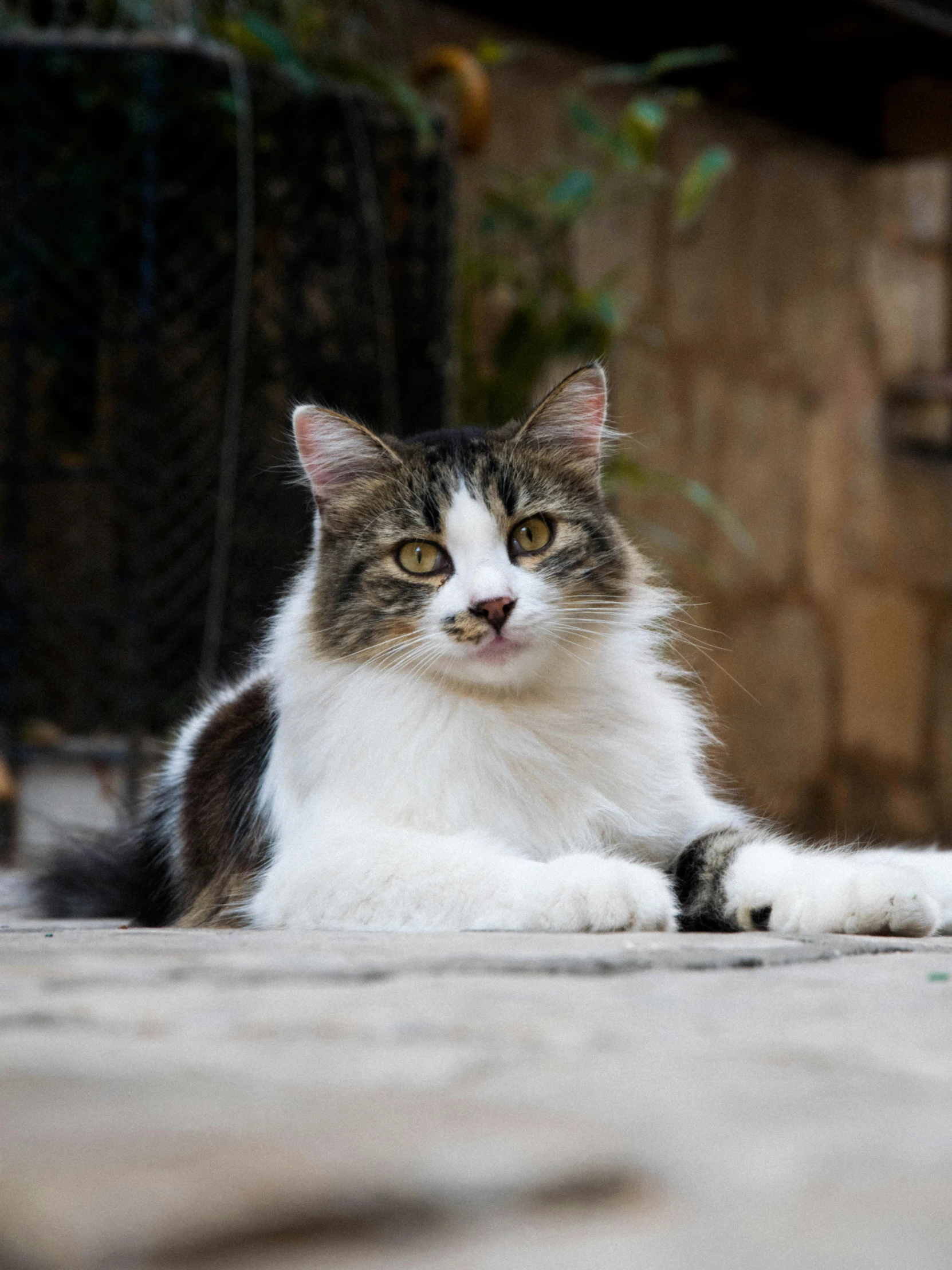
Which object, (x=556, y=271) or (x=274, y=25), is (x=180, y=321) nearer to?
(x=274, y=25)

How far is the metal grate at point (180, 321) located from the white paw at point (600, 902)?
1848 mm

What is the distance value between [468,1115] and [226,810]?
5.69ft

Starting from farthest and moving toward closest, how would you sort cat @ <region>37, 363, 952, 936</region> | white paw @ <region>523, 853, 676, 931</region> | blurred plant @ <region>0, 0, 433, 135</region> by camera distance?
blurred plant @ <region>0, 0, 433, 135</region>, cat @ <region>37, 363, 952, 936</region>, white paw @ <region>523, 853, 676, 931</region>

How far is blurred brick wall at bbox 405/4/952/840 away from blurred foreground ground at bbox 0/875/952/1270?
164 inches

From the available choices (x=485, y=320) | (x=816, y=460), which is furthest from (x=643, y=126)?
(x=816, y=460)

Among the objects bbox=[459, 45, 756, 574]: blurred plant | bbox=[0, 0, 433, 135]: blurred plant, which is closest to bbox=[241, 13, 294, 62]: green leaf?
bbox=[0, 0, 433, 135]: blurred plant

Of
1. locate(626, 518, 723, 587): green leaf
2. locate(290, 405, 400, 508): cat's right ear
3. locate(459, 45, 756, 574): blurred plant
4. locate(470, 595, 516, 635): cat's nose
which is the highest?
locate(459, 45, 756, 574): blurred plant

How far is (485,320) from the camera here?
16.5ft

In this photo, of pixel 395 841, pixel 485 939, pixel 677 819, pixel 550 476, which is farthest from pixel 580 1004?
pixel 550 476

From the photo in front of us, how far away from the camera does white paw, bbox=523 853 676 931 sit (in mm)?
1793

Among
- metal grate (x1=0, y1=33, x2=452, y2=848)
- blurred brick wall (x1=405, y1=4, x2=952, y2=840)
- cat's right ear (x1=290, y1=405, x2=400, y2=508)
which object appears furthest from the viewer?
blurred brick wall (x1=405, y1=4, x2=952, y2=840)

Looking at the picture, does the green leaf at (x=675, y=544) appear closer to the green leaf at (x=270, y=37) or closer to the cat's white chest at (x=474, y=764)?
Result: the green leaf at (x=270, y=37)

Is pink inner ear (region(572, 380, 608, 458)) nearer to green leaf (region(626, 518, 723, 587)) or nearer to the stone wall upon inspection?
green leaf (region(626, 518, 723, 587))

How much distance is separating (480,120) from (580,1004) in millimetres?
3755
